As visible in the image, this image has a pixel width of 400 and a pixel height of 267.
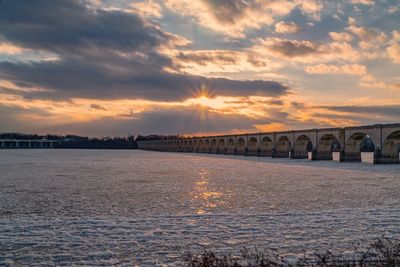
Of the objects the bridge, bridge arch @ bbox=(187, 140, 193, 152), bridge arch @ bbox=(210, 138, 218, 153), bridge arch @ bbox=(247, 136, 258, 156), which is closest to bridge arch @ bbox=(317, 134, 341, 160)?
the bridge

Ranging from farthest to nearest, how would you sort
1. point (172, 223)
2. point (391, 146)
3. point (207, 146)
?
1. point (207, 146)
2. point (391, 146)
3. point (172, 223)

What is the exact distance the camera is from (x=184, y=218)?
13.3 meters

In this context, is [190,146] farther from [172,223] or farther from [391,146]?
[172,223]

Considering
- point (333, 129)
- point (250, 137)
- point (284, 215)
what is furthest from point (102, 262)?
point (250, 137)

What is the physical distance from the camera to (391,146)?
189 feet

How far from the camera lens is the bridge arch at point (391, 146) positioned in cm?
5691

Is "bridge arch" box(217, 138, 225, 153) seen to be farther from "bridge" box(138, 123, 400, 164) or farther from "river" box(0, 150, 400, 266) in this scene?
"river" box(0, 150, 400, 266)

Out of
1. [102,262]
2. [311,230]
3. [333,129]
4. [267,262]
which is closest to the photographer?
[267,262]

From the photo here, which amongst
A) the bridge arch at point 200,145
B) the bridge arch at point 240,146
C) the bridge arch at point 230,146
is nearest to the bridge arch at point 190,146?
the bridge arch at point 200,145

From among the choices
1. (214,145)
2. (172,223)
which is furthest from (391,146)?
(214,145)

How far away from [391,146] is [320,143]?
17392 millimetres

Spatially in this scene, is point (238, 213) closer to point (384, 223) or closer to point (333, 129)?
point (384, 223)

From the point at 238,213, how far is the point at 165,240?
474cm

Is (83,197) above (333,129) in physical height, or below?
below
